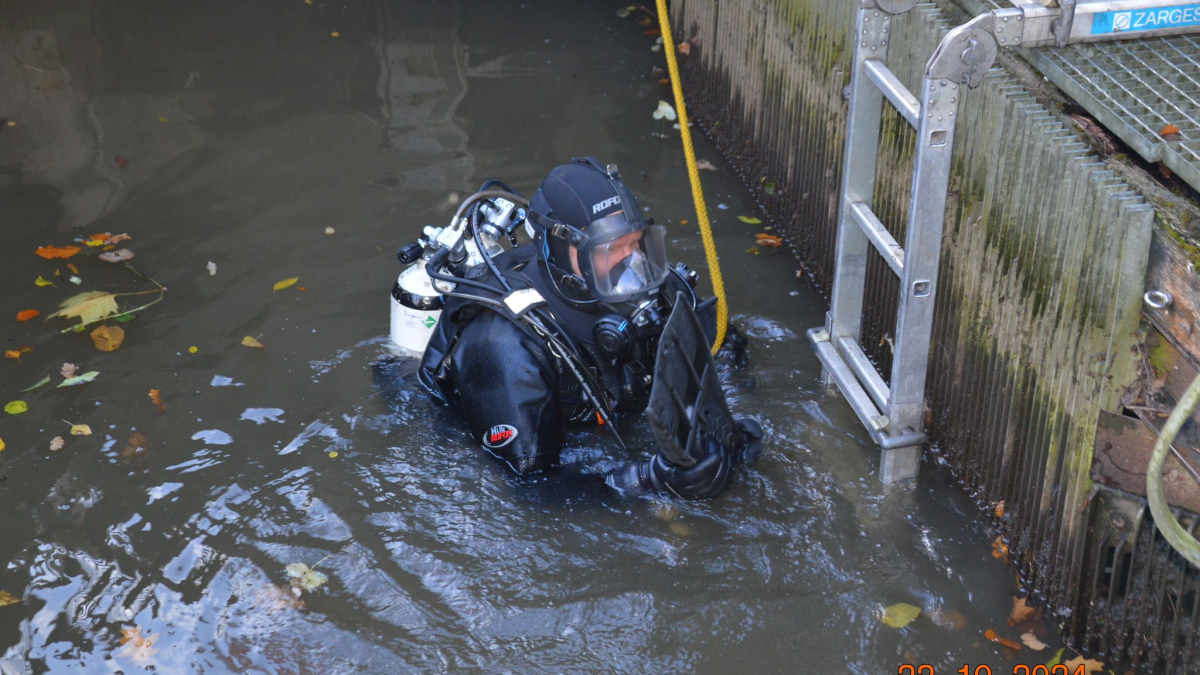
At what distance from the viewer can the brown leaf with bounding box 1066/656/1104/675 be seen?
133 inches

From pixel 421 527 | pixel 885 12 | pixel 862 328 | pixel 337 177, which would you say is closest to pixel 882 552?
pixel 862 328

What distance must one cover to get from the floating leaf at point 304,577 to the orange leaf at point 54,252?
9.89 ft

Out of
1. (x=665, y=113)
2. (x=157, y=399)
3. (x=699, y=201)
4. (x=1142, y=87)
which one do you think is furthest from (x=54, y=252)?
(x=1142, y=87)

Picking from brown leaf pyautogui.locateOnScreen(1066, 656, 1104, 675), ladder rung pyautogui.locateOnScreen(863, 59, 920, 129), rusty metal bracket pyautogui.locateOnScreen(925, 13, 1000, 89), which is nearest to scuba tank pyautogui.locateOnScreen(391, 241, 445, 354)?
ladder rung pyautogui.locateOnScreen(863, 59, 920, 129)

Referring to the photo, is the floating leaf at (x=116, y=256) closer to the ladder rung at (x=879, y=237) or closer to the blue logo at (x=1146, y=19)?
the ladder rung at (x=879, y=237)

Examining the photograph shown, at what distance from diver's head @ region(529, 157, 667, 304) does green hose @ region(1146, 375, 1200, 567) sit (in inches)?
69.7

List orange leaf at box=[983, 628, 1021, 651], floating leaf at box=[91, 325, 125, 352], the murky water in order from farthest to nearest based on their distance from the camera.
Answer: floating leaf at box=[91, 325, 125, 352] < the murky water < orange leaf at box=[983, 628, 1021, 651]

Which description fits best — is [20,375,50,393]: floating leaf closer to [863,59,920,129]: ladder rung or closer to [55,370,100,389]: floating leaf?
[55,370,100,389]: floating leaf

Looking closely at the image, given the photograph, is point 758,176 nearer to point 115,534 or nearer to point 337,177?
point 337,177

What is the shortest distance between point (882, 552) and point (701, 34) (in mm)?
4747

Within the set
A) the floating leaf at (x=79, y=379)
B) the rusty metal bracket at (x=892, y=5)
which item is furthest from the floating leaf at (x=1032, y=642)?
the floating leaf at (x=79, y=379)

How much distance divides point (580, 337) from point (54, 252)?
3.63 metres

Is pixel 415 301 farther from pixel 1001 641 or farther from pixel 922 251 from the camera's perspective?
pixel 1001 641

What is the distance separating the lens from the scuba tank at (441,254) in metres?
4.07
